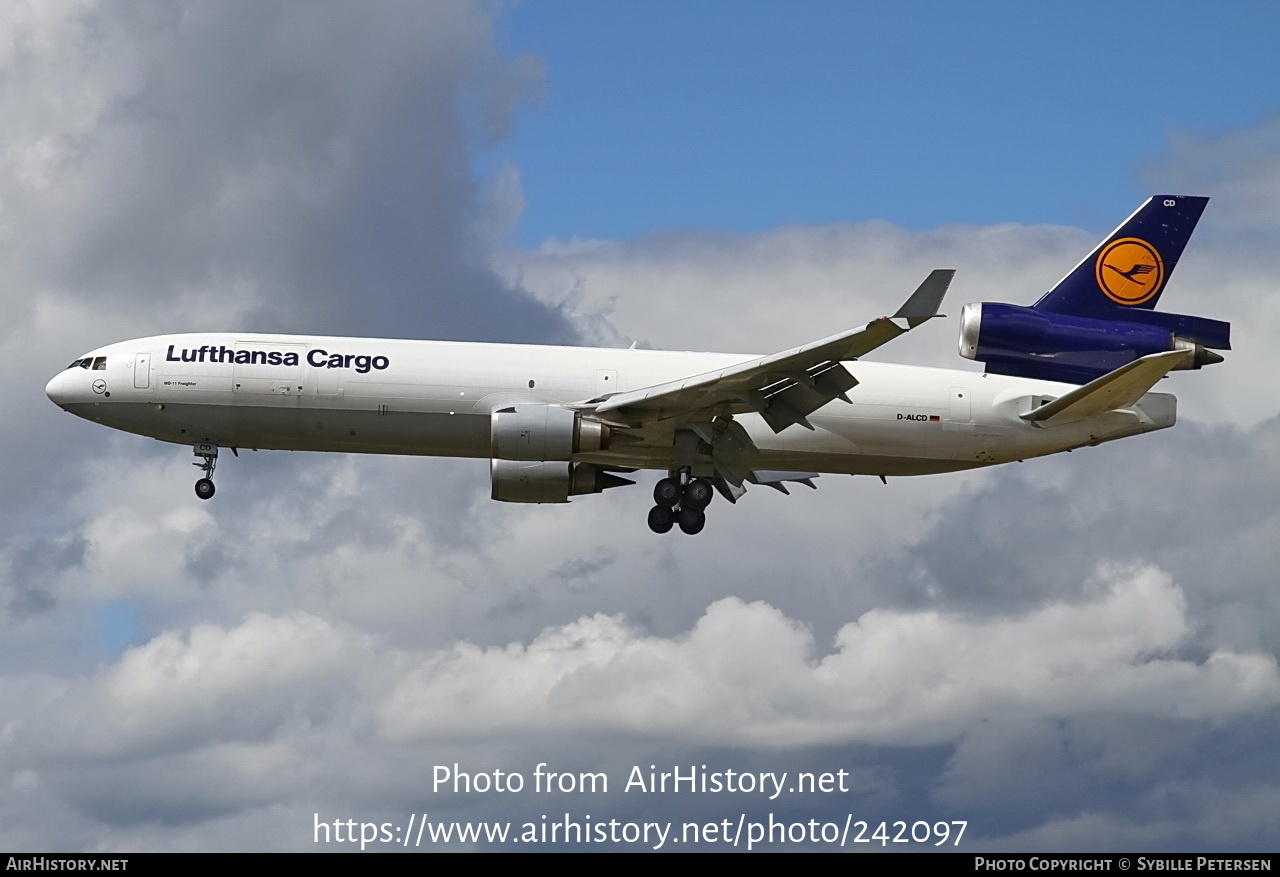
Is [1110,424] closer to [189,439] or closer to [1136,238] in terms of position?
[1136,238]

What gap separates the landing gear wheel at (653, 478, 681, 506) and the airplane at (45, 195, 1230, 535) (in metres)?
0.05

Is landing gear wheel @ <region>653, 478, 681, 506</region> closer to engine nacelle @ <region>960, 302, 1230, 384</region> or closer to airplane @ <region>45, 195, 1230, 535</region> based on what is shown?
airplane @ <region>45, 195, 1230, 535</region>

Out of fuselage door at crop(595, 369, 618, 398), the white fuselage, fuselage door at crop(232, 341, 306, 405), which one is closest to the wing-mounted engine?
the white fuselage

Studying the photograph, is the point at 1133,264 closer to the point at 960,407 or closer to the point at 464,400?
the point at 960,407

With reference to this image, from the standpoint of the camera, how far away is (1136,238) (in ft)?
173

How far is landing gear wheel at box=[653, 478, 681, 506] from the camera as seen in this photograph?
1969 inches

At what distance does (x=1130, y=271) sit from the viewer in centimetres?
5234

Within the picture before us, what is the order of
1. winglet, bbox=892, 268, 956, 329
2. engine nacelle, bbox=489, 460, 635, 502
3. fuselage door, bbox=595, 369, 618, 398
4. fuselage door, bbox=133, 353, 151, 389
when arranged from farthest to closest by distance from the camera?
engine nacelle, bbox=489, 460, 635, 502
fuselage door, bbox=595, 369, 618, 398
fuselage door, bbox=133, 353, 151, 389
winglet, bbox=892, 268, 956, 329

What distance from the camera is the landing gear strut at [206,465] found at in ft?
163

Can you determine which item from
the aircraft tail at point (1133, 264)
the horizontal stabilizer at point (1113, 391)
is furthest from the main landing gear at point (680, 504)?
the aircraft tail at point (1133, 264)

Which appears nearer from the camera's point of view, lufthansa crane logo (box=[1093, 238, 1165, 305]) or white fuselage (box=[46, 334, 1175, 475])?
white fuselage (box=[46, 334, 1175, 475])

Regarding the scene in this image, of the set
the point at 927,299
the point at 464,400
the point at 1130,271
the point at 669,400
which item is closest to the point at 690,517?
the point at 669,400

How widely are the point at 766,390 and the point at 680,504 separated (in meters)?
4.66

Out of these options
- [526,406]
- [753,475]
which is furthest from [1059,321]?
[526,406]
